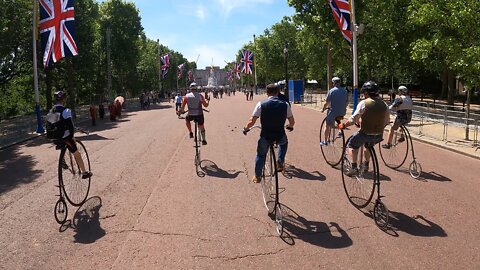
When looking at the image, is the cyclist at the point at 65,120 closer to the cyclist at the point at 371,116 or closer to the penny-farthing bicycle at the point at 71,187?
the penny-farthing bicycle at the point at 71,187

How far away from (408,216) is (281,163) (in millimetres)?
2165

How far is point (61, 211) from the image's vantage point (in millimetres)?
6625

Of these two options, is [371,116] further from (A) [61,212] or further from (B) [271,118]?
(A) [61,212]

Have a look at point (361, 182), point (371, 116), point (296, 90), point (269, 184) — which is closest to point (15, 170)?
point (269, 184)

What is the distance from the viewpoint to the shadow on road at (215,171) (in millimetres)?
9352

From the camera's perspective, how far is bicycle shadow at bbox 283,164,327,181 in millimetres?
8890

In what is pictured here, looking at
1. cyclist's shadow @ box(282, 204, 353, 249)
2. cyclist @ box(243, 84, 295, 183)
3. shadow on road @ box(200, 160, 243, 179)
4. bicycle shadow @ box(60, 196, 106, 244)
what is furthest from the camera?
shadow on road @ box(200, 160, 243, 179)

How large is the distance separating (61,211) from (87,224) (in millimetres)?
629

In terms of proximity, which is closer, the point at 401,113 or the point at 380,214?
the point at 380,214

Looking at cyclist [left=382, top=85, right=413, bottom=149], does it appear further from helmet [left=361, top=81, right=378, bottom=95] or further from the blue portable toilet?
the blue portable toilet

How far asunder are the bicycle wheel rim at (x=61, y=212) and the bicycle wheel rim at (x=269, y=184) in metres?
3.29

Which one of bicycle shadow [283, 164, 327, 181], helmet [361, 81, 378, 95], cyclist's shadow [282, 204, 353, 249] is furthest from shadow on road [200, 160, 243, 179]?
helmet [361, 81, 378, 95]

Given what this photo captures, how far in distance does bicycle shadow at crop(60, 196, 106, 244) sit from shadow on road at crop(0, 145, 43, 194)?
2.90 metres

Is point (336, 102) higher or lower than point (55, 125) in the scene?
higher
